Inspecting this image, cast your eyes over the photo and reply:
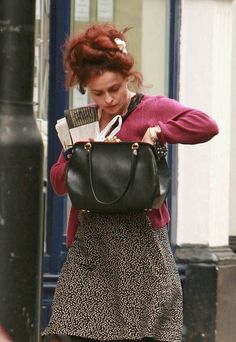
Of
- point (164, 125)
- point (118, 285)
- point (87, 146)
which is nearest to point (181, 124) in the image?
point (164, 125)

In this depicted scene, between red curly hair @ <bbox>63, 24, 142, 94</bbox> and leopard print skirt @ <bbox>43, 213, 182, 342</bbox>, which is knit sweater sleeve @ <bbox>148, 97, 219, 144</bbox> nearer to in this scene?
red curly hair @ <bbox>63, 24, 142, 94</bbox>

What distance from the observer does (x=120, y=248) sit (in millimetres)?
4805

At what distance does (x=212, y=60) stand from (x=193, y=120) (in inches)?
101

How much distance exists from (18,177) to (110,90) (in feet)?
3.52

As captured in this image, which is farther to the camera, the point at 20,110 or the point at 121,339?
the point at 121,339

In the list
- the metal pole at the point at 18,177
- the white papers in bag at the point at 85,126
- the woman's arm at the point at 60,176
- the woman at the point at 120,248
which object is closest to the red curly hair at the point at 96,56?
the woman at the point at 120,248

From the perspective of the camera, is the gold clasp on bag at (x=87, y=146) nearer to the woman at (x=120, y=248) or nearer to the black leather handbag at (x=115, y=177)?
the black leather handbag at (x=115, y=177)

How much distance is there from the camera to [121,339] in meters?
4.84

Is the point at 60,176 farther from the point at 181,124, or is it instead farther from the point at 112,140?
the point at 181,124

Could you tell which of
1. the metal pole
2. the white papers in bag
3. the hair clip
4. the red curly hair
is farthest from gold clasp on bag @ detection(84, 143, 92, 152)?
the metal pole

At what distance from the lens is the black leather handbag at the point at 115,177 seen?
15.5ft

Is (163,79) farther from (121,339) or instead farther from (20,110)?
(20,110)

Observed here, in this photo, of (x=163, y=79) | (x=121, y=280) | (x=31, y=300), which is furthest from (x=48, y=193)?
(x=31, y=300)

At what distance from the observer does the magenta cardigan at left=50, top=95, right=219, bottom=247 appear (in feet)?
15.9
